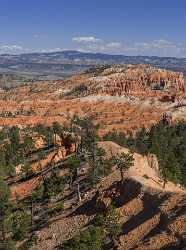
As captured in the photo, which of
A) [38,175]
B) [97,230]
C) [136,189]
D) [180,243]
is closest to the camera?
[180,243]

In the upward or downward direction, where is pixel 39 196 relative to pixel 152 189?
downward

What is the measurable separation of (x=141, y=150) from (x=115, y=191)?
171ft

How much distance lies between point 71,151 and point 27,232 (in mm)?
49080

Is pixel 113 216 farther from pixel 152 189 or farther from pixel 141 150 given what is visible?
pixel 141 150

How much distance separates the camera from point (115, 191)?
3231 inches

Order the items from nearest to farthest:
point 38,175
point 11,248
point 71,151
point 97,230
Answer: point 97,230, point 11,248, point 38,175, point 71,151

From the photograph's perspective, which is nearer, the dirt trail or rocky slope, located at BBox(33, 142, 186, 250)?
rocky slope, located at BBox(33, 142, 186, 250)

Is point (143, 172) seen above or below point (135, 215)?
below

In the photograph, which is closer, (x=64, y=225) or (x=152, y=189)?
(x=152, y=189)

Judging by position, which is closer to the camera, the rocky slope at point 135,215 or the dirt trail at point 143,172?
the rocky slope at point 135,215

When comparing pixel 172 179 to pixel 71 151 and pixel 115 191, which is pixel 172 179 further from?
pixel 71 151

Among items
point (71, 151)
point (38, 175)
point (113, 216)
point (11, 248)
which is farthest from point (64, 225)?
point (71, 151)

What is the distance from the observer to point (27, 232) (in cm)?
8150

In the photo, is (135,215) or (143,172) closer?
(135,215)
